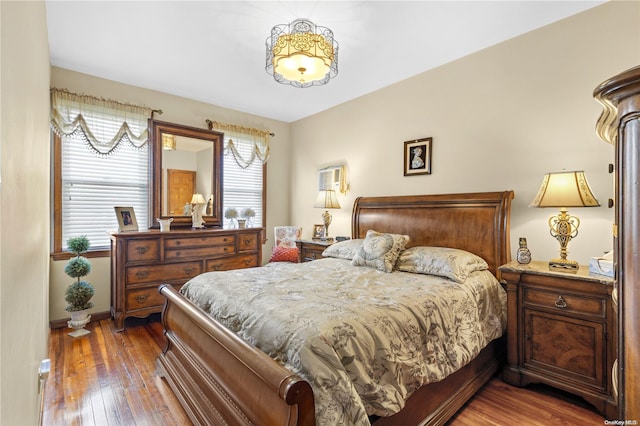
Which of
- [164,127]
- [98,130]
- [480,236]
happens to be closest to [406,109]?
[480,236]

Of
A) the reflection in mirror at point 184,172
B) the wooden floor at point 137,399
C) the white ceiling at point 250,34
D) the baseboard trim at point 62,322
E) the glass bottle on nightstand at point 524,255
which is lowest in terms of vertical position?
the wooden floor at point 137,399

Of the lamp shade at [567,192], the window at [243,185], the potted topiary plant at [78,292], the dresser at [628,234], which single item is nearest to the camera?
the dresser at [628,234]

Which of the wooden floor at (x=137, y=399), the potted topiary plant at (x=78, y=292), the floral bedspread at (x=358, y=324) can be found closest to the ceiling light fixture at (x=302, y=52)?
the floral bedspread at (x=358, y=324)

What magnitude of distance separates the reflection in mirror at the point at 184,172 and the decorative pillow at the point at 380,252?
96.9 inches

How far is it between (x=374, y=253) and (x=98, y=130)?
10.9 ft

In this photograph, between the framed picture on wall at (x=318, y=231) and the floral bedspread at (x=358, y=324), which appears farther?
the framed picture on wall at (x=318, y=231)

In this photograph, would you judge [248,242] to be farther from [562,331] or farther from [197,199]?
[562,331]

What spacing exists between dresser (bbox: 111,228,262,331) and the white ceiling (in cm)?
181

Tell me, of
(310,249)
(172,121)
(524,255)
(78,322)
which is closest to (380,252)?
(524,255)

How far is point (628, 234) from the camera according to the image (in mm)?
731

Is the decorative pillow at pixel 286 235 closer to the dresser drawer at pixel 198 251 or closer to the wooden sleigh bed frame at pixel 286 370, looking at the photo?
the dresser drawer at pixel 198 251

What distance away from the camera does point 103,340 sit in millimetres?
2955

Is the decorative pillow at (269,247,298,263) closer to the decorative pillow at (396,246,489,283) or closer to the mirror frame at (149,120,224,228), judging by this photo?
the mirror frame at (149,120,224,228)

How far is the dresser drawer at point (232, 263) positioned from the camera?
381cm
